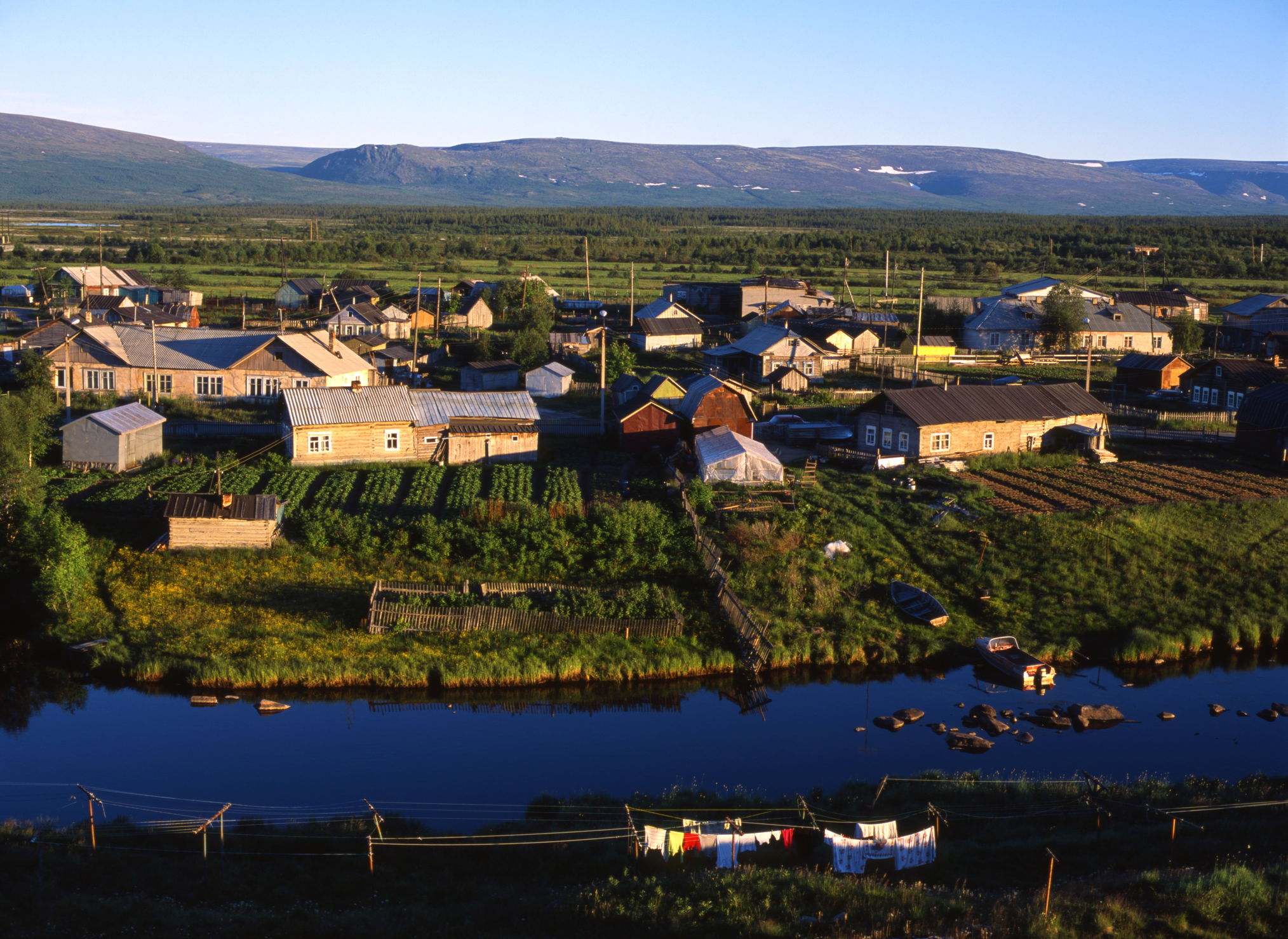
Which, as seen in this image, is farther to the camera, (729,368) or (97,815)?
(729,368)

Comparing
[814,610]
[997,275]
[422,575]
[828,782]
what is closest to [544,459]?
[422,575]

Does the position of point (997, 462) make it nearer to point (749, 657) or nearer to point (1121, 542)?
point (1121, 542)

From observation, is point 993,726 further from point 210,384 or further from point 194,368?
point 194,368

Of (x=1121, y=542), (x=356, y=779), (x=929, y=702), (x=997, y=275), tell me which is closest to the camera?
(x=356, y=779)

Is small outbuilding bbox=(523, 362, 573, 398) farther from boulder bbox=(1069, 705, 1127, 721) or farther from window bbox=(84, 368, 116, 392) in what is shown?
boulder bbox=(1069, 705, 1127, 721)

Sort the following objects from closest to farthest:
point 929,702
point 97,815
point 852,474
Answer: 1. point 97,815
2. point 929,702
3. point 852,474

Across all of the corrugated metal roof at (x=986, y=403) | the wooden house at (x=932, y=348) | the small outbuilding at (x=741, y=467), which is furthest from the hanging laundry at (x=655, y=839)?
the wooden house at (x=932, y=348)

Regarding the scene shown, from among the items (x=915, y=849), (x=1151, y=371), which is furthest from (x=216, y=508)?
(x=1151, y=371)
